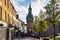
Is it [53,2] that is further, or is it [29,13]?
[29,13]

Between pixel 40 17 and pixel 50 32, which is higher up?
pixel 40 17

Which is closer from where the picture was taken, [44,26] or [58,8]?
[58,8]

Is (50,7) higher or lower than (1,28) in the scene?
higher

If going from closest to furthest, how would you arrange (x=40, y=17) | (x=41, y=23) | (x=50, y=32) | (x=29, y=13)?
1. (x=41, y=23)
2. (x=40, y=17)
3. (x=50, y=32)
4. (x=29, y=13)

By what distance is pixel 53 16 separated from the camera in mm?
34312

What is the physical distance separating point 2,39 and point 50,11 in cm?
2893

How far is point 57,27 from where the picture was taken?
393ft


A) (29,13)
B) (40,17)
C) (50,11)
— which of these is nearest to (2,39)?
(50,11)

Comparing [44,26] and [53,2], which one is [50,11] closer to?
[53,2]

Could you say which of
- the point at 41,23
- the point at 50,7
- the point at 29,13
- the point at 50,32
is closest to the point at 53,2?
the point at 50,7

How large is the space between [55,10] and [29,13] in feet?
413

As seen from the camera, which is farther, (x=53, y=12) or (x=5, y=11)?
(x=5, y=11)

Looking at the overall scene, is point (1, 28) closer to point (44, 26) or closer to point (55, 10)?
point (55, 10)

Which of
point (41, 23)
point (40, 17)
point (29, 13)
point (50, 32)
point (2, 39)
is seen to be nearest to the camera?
point (2, 39)
